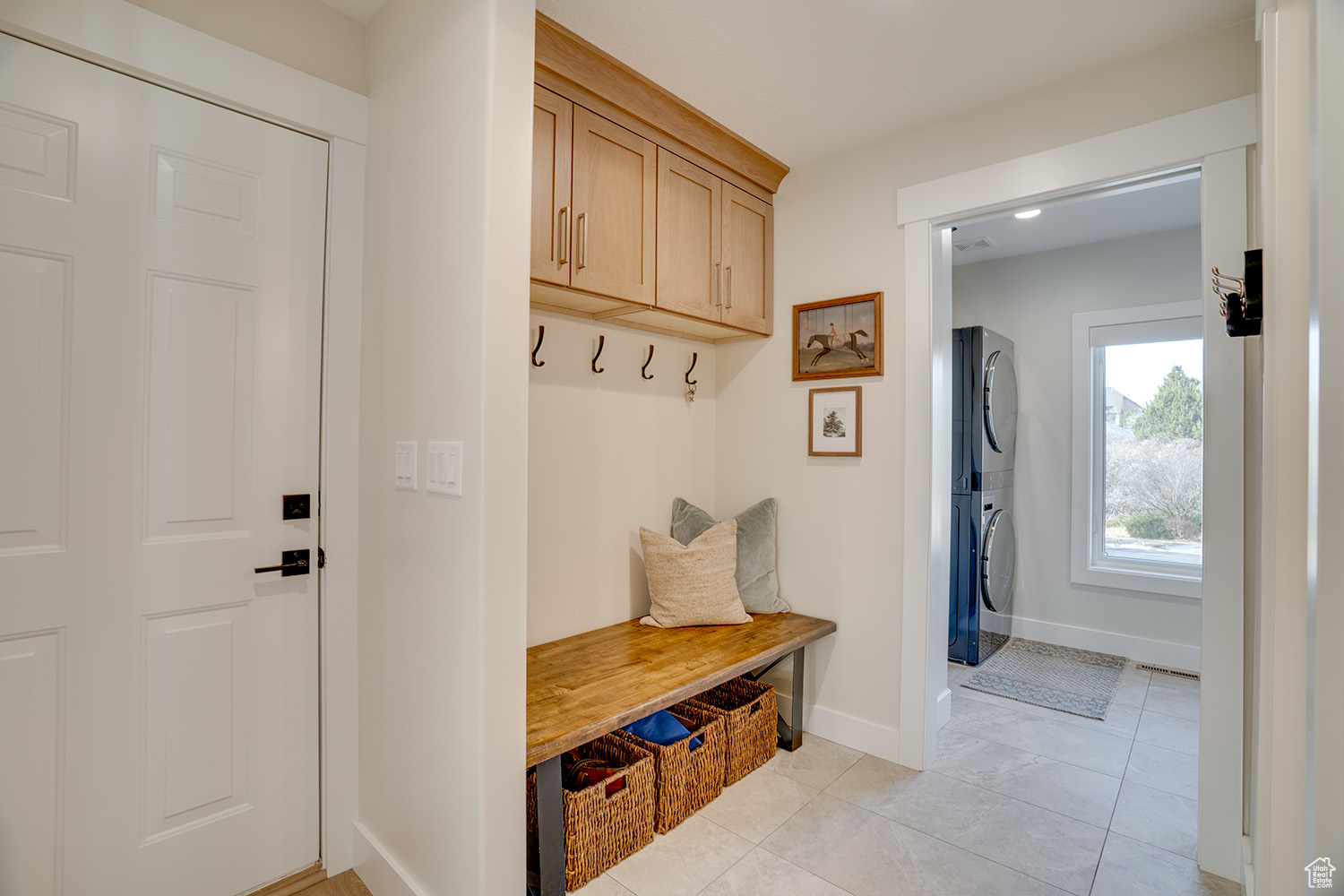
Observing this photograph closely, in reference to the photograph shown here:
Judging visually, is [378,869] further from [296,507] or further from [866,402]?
[866,402]

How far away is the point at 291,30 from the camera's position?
5.69 feet

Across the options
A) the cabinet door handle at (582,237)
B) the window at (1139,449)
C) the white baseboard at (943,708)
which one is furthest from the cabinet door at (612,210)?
the window at (1139,449)

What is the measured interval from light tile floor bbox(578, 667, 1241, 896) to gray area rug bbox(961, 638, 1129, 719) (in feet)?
0.89

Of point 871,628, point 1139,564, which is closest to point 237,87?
point 871,628

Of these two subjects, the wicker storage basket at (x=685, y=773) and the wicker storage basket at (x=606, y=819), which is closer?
the wicker storage basket at (x=606, y=819)

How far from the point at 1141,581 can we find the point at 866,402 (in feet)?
8.15

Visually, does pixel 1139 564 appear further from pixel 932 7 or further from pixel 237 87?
pixel 237 87

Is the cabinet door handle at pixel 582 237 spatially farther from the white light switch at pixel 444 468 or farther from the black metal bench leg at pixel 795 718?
Answer: the black metal bench leg at pixel 795 718

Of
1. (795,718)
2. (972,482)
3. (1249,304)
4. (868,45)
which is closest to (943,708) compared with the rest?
(795,718)

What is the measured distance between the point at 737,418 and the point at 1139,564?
9.11ft

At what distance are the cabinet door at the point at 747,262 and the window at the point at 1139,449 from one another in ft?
7.81

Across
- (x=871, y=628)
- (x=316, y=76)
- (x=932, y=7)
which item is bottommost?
(x=871, y=628)

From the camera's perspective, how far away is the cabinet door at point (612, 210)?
204 centimetres

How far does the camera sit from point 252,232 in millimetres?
1698
